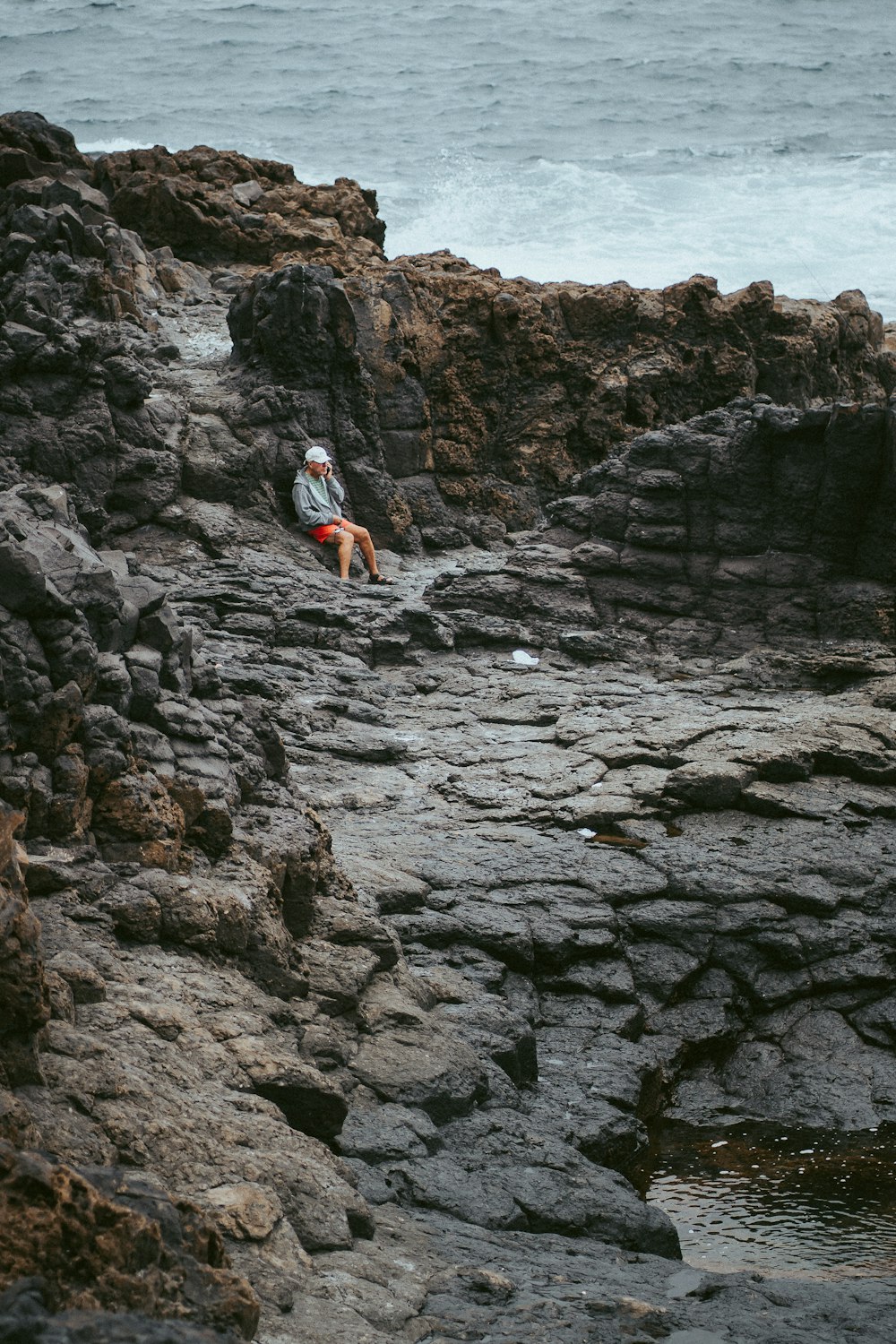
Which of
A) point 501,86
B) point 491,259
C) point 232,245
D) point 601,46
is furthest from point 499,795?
point 601,46

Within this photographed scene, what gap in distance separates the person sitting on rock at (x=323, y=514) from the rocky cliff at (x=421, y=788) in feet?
1.04

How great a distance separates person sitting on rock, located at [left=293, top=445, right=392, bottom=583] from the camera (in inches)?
668

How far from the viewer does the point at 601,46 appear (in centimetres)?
6694

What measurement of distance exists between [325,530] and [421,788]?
630 cm

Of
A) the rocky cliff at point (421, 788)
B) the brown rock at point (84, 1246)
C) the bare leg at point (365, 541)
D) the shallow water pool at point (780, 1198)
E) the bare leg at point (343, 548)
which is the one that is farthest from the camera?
the bare leg at point (365, 541)

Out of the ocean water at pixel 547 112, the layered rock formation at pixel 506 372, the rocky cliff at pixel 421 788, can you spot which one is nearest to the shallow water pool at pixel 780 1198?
the rocky cliff at pixel 421 788

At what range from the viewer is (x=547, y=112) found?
60.9 meters

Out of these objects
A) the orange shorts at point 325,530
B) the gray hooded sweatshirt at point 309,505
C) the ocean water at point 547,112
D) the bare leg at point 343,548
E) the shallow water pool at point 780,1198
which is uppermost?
the ocean water at point 547,112

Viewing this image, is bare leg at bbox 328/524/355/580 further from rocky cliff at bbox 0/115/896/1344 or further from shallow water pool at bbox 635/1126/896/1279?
shallow water pool at bbox 635/1126/896/1279

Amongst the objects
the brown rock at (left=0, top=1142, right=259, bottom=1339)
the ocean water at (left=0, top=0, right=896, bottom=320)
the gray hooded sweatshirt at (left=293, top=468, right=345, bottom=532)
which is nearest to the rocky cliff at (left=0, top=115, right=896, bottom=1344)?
the brown rock at (left=0, top=1142, right=259, bottom=1339)

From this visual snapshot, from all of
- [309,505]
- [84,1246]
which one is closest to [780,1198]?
[84,1246]

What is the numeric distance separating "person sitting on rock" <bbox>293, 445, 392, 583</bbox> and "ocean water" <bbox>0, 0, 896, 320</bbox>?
28.1 m

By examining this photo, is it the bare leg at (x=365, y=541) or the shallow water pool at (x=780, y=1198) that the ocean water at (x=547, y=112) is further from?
the shallow water pool at (x=780, y=1198)

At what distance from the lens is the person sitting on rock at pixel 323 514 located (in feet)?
55.7
